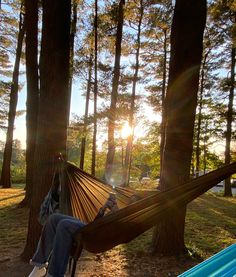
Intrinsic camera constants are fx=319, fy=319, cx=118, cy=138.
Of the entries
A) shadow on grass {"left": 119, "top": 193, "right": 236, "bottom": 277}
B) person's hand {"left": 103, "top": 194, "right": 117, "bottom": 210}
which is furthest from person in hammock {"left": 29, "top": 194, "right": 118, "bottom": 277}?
shadow on grass {"left": 119, "top": 193, "right": 236, "bottom": 277}

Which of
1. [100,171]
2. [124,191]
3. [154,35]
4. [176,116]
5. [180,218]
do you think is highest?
[154,35]

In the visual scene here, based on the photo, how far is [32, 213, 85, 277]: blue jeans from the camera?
6.22 ft

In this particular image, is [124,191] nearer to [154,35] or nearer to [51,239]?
[51,239]

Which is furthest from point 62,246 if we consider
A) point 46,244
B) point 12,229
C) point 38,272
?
point 12,229

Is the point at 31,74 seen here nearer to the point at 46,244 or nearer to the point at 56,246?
the point at 46,244

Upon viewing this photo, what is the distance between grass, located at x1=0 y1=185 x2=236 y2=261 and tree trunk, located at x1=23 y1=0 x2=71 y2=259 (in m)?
0.79

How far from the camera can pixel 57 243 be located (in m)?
1.93

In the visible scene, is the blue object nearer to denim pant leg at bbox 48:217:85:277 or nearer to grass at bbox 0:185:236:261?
denim pant leg at bbox 48:217:85:277

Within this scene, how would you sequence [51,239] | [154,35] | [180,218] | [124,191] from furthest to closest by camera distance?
[154,35], [180,218], [124,191], [51,239]

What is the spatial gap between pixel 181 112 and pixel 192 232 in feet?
6.93

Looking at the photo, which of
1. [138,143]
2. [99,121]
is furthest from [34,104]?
[138,143]

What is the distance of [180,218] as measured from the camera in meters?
3.46

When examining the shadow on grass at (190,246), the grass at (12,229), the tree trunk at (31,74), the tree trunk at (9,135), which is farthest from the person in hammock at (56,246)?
the tree trunk at (9,135)

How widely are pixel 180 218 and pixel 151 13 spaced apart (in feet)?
28.6
